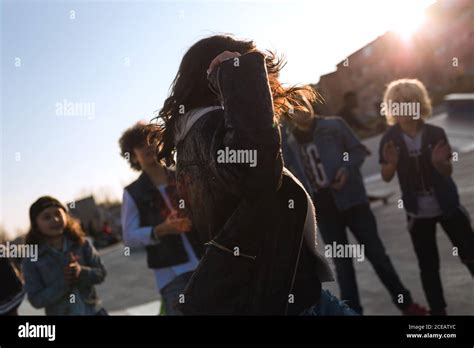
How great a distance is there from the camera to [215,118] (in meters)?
1.81

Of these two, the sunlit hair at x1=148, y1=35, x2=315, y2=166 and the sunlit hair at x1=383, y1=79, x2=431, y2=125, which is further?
the sunlit hair at x1=383, y1=79, x2=431, y2=125

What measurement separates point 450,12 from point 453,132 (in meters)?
23.9

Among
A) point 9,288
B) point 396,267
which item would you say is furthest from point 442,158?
point 9,288

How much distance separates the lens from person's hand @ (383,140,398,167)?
13.8 ft

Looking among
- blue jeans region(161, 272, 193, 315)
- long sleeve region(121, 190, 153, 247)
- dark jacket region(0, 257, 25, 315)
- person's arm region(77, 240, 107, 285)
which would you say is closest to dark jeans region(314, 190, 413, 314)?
blue jeans region(161, 272, 193, 315)

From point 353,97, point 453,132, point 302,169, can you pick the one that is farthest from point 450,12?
point 302,169

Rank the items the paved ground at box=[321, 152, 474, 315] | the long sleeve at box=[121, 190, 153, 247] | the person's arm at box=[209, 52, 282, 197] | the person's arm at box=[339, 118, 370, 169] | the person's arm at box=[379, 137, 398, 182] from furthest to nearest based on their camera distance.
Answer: the person's arm at box=[339, 118, 370, 169], the paved ground at box=[321, 152, 474, 315], the person's arm at box=[379, 137, 398, 182], the long sleeve at box=[121, 190, 153, 247], the person's arm at box=[209, 52, 282, 197]

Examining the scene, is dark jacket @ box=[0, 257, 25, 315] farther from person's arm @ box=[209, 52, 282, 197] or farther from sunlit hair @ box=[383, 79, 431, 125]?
sunlit hair @ box=[383, 79, 431, 125]

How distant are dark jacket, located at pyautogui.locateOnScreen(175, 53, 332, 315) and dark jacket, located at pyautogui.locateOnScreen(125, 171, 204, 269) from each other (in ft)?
5.15

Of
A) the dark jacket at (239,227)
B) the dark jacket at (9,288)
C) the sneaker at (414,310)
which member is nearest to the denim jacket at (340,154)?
the sneaker at (414,310)

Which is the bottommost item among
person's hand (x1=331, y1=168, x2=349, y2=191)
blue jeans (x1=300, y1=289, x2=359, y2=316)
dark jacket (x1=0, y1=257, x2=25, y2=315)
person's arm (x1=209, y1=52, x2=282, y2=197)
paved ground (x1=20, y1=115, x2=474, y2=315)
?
paved ground (x1=20, y1=115, x2=474, y2=315)

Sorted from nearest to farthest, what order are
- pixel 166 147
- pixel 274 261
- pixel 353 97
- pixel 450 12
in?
pixel 274 261
pixel 166 147
pixel 353 97
pixel 450 12

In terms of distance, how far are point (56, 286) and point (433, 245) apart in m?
2.87

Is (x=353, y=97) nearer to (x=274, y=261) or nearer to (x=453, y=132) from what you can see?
(x=274, y=261)
